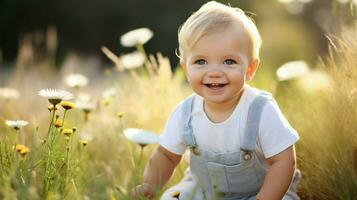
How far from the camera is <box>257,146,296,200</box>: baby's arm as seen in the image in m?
2.01

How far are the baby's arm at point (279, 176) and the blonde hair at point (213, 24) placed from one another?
35 cm

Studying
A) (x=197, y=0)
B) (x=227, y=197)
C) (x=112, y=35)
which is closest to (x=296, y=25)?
(x=197, y=0)

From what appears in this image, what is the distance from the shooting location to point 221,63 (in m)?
2.11

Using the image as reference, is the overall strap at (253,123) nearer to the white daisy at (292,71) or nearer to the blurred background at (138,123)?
the blurred background at (138,123)

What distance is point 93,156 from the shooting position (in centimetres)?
323

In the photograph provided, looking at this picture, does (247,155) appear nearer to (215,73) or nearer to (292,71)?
(215,73)

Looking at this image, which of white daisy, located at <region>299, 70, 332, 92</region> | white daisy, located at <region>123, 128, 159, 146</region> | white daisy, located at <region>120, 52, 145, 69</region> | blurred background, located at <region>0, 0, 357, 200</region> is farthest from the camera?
white daisy, located at <region>120, 52, 145, 69</region>

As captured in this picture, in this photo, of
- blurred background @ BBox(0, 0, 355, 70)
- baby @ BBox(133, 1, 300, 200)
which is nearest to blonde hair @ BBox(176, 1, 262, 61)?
baby @ BBox(133, 1, 300, 200)

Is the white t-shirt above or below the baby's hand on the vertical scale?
above

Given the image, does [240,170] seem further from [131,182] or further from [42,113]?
[42,113]

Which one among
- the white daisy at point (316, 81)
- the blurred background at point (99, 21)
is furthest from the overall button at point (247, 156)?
the blurred background at point (99, 21)

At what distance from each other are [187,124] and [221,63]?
28 centimetres

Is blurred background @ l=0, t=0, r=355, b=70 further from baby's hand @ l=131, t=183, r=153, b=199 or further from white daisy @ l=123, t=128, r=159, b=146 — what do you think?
white daisy @ l=123, t=128, r=159, b=146

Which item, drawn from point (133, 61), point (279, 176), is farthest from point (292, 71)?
point (279, 176)
